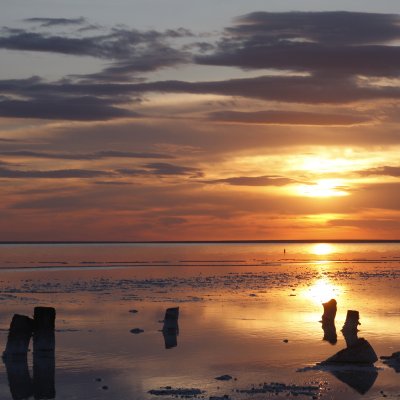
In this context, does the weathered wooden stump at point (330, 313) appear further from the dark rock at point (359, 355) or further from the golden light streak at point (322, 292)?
the golden light streak at point (322, 292)

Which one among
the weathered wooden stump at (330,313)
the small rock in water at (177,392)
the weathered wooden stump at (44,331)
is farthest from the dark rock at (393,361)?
the weathered wooden stump at (44,331)

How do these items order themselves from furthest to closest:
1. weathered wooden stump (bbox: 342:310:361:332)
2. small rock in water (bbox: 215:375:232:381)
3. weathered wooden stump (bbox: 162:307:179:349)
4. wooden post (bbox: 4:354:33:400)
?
weathered wooden stump (bbox: 162:307:179:349)
weathered wooden stump (bbox: 342:310:361:332)
small rock in water (bbox: 215:375:232:381)
wooden post (bbox: 4:354:33:400)

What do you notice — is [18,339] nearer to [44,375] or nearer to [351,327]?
[44,375]

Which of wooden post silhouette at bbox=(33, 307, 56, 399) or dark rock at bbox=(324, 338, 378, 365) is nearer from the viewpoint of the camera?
dark rock at bbox=(324, 338, 378, 365)

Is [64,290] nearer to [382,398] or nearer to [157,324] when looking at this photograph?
[157,324]

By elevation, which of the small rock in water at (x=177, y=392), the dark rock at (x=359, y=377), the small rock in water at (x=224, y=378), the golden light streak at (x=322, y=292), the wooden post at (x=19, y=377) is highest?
the small rock in water at (x=177, y=392)

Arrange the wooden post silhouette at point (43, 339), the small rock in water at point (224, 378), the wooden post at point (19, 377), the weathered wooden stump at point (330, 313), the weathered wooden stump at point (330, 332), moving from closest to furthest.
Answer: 1. the wooden post at point (19, 377)
2. the small rock in water at point (224, 378)
3. the wooden post silhouette at point (43, 339)
4. the weathered wooden stump at point (330, 332)
5. the weathered wooden stump at point (330, 313)

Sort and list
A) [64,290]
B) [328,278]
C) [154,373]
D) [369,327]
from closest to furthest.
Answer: [154,373] < [369,327] < [64,290] < [328,278]

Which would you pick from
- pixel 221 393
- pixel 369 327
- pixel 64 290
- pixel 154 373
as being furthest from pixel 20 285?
pixel 221 393

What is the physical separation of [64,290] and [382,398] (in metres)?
40.0

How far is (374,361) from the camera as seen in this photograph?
29.3 meters

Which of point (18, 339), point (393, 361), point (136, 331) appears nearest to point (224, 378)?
point (393, 361)

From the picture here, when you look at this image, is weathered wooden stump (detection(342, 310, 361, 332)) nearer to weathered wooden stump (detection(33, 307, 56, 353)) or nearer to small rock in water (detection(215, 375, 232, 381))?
small rock in water (detection(215, 375, 232, 381))

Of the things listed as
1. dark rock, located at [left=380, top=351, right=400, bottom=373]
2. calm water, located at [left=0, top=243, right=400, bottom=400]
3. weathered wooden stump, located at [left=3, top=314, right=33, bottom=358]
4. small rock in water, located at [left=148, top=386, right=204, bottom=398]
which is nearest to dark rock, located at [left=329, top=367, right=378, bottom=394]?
calm water, located at [left=0, top=243, right=400, bottom=400]
